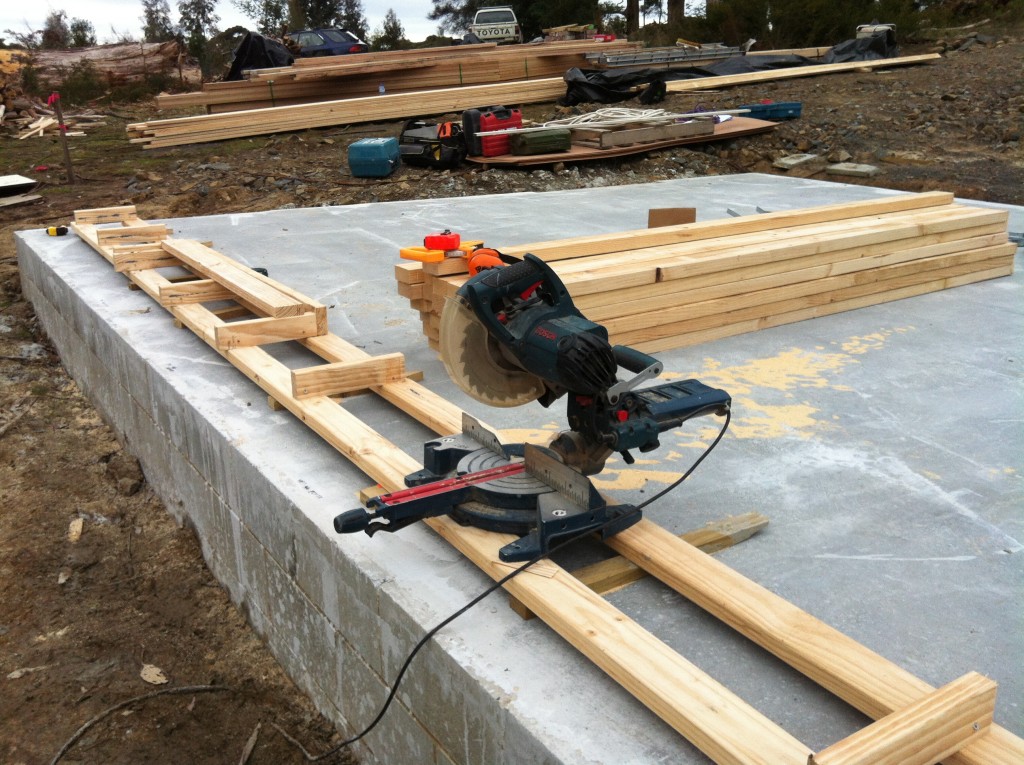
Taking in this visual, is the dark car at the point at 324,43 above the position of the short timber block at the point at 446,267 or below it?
above

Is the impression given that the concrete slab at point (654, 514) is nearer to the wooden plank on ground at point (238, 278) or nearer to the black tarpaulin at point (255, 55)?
the wooden plank on ground at point (238, 278)

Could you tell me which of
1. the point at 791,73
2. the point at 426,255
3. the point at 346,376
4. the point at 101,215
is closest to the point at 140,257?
the point at 101,215

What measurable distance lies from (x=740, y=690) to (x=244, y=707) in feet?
6.76

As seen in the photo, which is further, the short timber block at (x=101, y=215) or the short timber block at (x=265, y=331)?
the short timber block at (x=101, y=215)

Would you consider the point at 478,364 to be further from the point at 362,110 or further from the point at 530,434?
the point at 362,110

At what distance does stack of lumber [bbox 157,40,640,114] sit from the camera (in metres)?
15.9

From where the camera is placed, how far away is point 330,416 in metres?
Answer: 3.52

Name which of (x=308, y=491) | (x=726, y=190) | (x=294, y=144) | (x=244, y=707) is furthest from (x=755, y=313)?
(x=294, y=144)

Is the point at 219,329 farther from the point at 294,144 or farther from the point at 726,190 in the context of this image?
the point at 294,144

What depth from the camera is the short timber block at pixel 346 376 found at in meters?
3.73

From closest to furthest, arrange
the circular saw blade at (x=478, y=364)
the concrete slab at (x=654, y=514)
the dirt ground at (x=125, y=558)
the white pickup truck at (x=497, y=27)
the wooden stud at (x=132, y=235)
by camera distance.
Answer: the concrete slab at (x=654, y=514) → the circular saw blade at (x=478, y=364) → the dirt ground at (x=125, y=558) → the wooden stud at (x=132, y=235) → the white pickup truck at (x=497, y=27)

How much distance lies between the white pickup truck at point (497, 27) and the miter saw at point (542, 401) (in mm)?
21345

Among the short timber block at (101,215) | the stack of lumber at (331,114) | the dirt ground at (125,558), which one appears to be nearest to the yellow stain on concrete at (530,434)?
the dirt ground at (125,558)

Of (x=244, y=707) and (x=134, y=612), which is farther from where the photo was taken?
(x=134, y=612)
